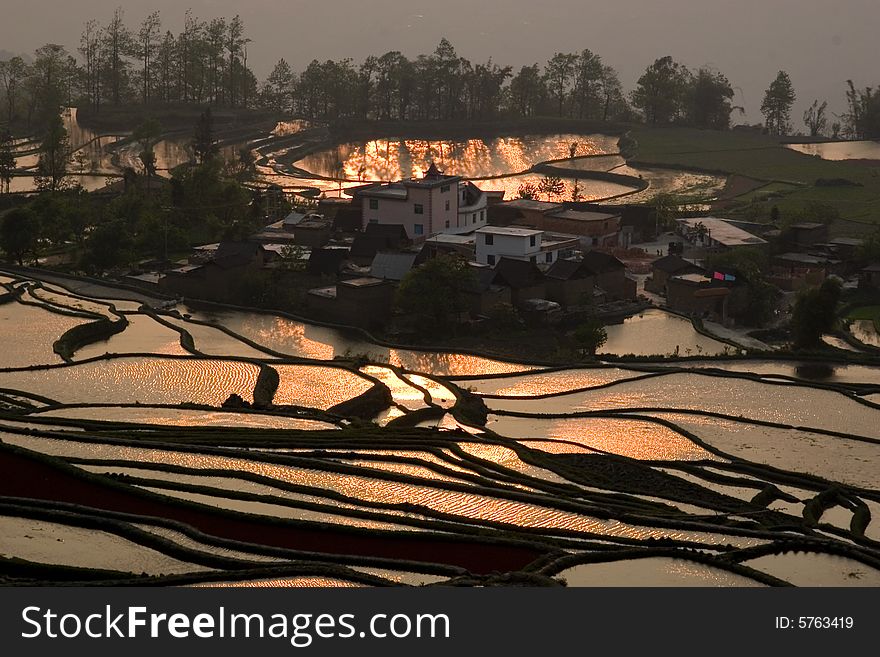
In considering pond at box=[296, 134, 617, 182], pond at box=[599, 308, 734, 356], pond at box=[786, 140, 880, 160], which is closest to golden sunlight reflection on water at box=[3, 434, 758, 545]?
pond at box=[599, 308, 734, 356]

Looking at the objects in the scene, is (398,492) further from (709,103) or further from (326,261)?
(709,103)

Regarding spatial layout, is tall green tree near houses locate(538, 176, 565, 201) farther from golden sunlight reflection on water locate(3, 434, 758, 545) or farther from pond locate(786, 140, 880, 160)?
golden sunlight reflection on water locate(3, 434, 758, 545)

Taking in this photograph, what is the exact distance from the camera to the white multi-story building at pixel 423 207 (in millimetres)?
39875

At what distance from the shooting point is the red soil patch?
1481 cm

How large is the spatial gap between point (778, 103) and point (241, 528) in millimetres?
63320

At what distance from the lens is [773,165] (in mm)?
58125

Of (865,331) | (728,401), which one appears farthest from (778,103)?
(728,401)

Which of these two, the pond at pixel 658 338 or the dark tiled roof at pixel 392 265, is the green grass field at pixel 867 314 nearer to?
the pond at pixel 658 338

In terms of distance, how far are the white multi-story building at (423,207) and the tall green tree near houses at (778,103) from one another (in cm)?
3700

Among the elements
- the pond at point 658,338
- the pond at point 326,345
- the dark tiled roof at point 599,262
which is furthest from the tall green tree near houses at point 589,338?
the dark tiled roof at point 599,262

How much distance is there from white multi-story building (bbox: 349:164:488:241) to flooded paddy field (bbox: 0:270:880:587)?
9.13 meters

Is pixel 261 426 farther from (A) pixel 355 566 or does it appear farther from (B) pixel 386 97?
(B) pixel 386 97

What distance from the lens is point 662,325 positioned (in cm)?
3238

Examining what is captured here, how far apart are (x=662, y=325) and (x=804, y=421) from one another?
9614mm
